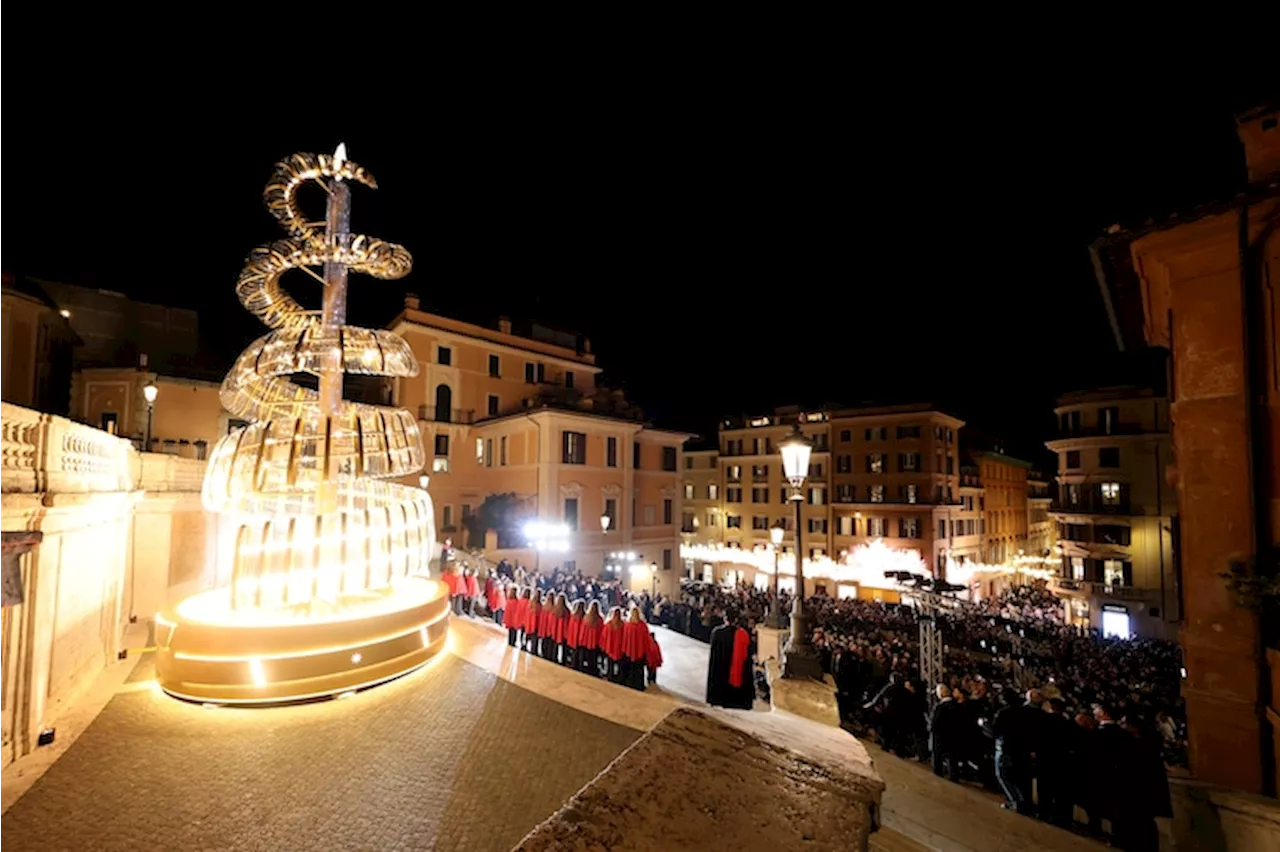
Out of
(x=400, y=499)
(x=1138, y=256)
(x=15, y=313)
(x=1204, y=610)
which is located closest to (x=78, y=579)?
(x=400, y=499)

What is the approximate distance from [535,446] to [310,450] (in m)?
21.7

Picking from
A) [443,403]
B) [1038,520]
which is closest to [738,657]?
[443,403]

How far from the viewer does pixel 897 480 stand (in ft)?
153

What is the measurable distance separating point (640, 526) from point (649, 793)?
33.8 meters

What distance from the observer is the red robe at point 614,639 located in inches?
450

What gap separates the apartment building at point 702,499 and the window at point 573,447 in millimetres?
25166

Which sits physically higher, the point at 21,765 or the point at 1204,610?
the point at 1204,610

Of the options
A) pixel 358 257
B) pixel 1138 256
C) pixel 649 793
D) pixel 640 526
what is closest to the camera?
pixel 649 793

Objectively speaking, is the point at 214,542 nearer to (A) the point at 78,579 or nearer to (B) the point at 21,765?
(A) the point at 78,579

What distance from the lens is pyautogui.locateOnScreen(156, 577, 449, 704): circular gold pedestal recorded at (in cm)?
742

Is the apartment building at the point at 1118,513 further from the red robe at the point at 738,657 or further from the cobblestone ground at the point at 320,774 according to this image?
the cobblestone ground at the point at 320,774

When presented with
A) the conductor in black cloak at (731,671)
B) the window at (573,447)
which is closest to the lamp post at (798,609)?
the conductor in black cloak at (731,671)

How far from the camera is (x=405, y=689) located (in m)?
8.11

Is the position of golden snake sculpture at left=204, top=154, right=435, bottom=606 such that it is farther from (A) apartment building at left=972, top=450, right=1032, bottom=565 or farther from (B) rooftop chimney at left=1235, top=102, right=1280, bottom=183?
(A) apartment building at left=972, top=450, right=1032, bottom=565
